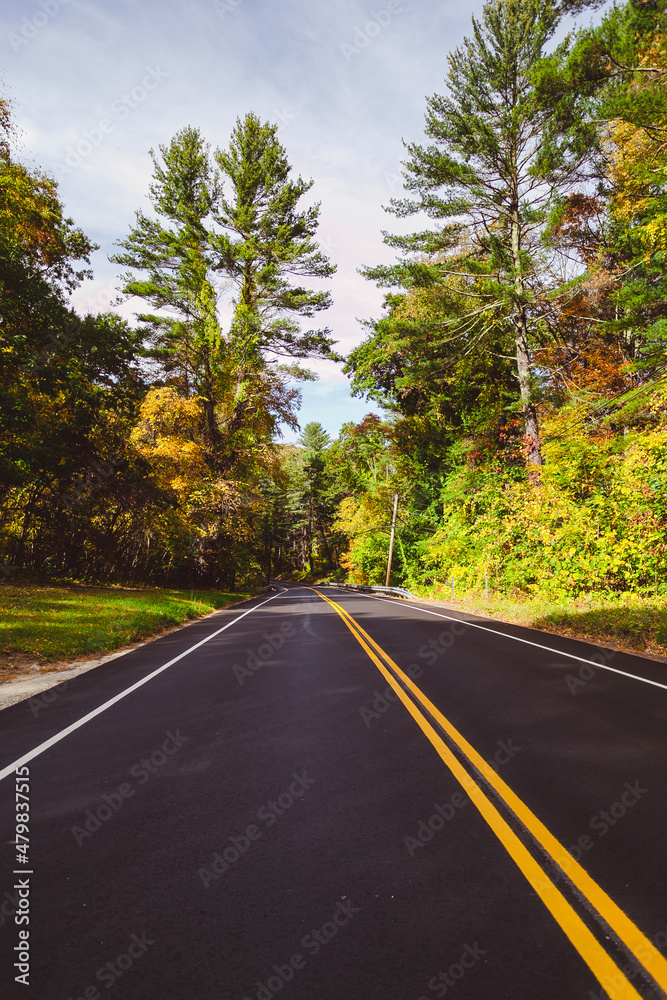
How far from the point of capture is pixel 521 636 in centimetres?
1063

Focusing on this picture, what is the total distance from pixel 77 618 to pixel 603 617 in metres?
11.5

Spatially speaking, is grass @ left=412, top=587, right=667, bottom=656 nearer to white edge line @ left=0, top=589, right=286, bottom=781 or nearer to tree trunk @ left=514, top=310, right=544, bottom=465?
tree trunk @ left=514, top=310, right=544, bottom=465

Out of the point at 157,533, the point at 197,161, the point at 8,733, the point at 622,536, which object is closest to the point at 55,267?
the point at 197,161

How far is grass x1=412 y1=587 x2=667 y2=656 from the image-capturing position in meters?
9.70

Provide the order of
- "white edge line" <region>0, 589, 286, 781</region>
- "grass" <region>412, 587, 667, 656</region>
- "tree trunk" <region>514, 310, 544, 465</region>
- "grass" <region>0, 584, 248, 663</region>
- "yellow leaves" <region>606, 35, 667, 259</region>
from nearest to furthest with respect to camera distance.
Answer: "white edge line" <region>0, 589, 286, 781</region> < "grass" <region>0, 584, 248, 663</region> < "grass" <region>412, 587, 667, 656</region> < "yellow leaves" <region>606, 35, 667, 259</region> < "tree trunk" <region>514, 310, 544, 465</region>

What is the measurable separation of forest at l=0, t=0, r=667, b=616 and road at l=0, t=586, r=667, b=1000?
10315mm

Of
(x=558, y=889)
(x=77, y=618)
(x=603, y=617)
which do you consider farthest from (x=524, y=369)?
(x=558, y=889)

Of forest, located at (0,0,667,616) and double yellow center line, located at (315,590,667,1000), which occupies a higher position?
forest, located at (0,0,667,616)

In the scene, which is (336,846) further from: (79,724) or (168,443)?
(168,443)

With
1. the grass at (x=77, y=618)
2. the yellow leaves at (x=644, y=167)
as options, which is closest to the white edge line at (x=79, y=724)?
the grass at (x=77, y=618)

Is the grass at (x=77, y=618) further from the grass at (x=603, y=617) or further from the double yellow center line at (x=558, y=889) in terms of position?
the grass at (x=603, y=617)

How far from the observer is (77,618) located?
36.9 feet

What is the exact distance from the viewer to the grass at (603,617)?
970cm

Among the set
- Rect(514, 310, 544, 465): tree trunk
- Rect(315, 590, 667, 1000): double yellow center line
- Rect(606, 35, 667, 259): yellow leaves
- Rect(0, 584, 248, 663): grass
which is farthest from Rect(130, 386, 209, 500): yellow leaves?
Rect(315, 590, 667, 1000): double yellow center line
